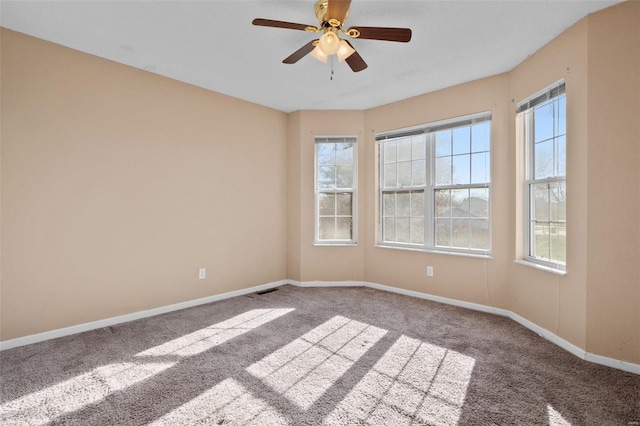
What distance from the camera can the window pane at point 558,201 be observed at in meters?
2.75

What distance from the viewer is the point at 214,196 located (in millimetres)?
4016

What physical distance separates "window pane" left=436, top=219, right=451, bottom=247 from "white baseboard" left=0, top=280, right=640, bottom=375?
68 centimetres

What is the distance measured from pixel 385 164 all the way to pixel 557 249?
91.4 inches

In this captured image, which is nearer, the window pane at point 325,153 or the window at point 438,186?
the window at point 438,186

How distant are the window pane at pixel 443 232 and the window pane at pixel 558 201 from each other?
1164 mm

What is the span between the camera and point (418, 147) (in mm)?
4199

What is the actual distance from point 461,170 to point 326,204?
1922 millimetres

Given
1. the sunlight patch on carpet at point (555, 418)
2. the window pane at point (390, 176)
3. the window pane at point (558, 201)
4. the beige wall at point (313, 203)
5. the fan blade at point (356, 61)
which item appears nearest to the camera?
the sunlight patch on carpet at point (555, 418)

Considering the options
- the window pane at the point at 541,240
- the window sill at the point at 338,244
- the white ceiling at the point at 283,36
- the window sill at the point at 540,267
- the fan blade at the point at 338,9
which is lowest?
the window sill at the point at 540,267

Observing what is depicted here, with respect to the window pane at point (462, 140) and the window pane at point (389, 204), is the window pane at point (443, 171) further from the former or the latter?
the window pane at point (389, 204)

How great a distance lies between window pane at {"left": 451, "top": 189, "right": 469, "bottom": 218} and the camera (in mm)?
3799

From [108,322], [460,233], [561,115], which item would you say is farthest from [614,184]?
[108,322]

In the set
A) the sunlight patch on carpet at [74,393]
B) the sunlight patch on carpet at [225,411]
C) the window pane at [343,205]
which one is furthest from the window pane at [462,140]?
the sunlight patch on carpet at [74,393]

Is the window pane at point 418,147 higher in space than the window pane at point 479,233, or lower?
higher
